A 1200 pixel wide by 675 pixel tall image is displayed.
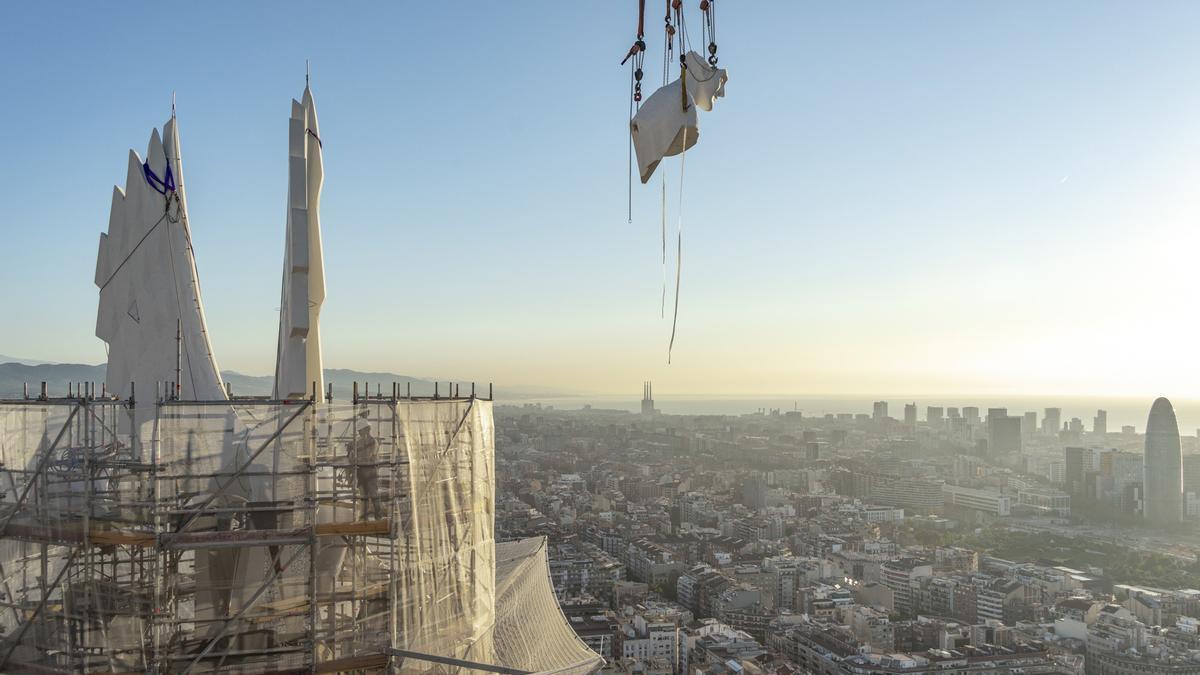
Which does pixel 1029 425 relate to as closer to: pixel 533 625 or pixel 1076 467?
pixel 1076 467

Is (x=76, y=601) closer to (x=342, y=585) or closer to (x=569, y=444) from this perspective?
(x=342, y=585)

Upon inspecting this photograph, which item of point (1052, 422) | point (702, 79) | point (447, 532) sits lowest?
point (1052, 422)

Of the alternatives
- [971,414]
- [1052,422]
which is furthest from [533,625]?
[971,414]

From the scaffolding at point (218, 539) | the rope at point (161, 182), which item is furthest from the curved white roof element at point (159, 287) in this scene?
the scaffolding at point (218, 539)

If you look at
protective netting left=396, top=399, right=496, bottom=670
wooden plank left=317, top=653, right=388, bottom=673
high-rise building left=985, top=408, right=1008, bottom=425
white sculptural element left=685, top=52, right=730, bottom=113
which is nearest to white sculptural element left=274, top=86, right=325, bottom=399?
protective netting left=396, top=399, right=496, bottom=670

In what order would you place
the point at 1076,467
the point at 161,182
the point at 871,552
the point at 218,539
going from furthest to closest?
1. the point at 1076,467
2. the point at 871,552
3. the point at 161,182
4. the point at 218,539

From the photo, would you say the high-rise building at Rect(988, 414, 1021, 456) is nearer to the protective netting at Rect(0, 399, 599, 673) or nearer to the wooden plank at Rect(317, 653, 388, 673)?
the protective netting at Rect(0, 399, 599, 673)
